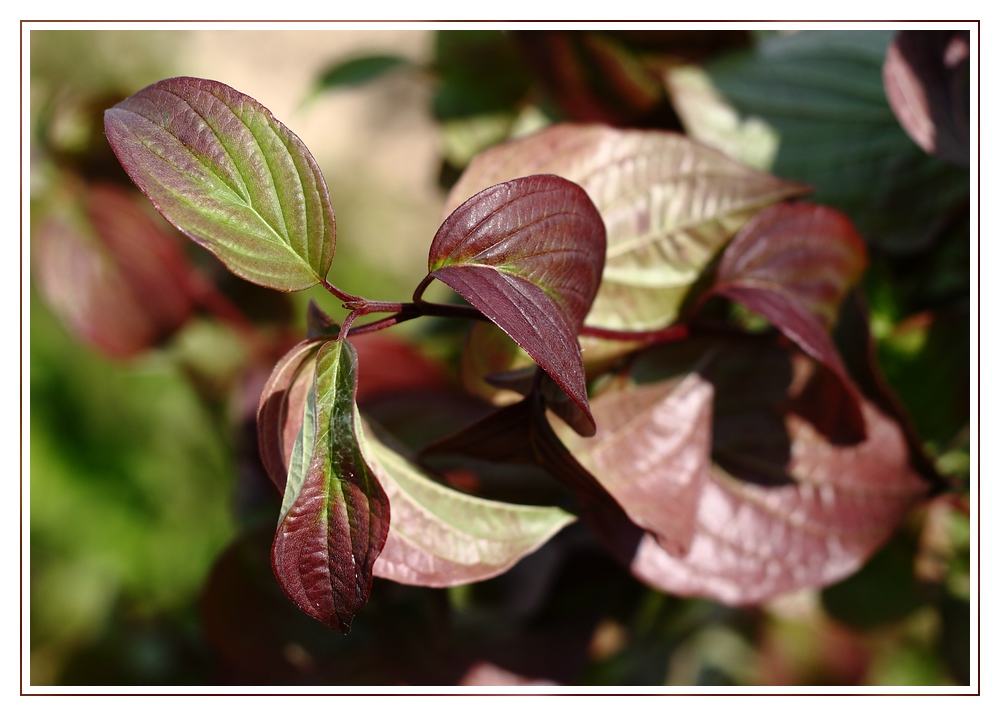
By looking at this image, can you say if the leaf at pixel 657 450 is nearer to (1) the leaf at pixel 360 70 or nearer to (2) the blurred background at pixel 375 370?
(2) the blurred background at pixel 375 370

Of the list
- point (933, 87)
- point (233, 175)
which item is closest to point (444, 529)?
point (233, 175)

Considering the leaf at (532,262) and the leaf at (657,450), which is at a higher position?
the leaf at (532,262)

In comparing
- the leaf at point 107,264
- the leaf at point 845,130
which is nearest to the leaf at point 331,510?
the leaf at point 845,130

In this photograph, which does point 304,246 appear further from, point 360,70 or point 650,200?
point 360,70

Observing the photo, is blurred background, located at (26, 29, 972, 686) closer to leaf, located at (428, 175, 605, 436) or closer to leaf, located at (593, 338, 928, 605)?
leaf, located at (593, 338, 928, 605)

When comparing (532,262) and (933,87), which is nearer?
(532,262)
